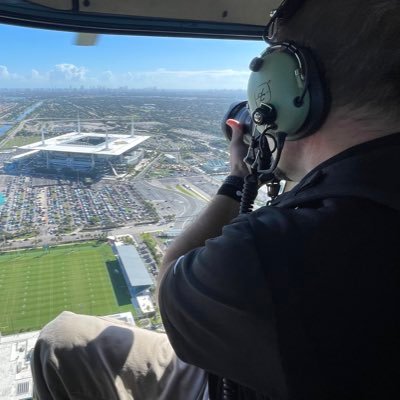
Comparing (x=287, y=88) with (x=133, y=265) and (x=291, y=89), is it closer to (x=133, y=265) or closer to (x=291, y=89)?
(x=291, y=89)

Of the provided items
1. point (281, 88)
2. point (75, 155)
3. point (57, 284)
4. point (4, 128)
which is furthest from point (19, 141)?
point (281, 88)

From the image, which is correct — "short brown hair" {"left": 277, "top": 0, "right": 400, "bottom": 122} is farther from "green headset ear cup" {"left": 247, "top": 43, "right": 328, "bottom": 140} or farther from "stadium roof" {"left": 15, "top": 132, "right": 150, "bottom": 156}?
"stadium roof" {"left": 15, "top": 132, "right": 150, "bottom": 156}

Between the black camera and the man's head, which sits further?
the black camera

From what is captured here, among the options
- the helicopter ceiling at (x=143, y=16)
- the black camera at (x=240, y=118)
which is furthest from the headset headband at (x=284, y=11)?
the helicopter ceiling at (x=143, y=16)

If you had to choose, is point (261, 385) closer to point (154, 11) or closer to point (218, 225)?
point (218, 225)

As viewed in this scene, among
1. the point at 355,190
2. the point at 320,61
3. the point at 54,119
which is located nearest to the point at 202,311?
the point at 355,190

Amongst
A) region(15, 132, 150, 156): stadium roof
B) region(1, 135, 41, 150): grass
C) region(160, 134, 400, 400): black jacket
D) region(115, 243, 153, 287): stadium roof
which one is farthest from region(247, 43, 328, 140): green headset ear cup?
region(1, 135, 41, 150): grass
